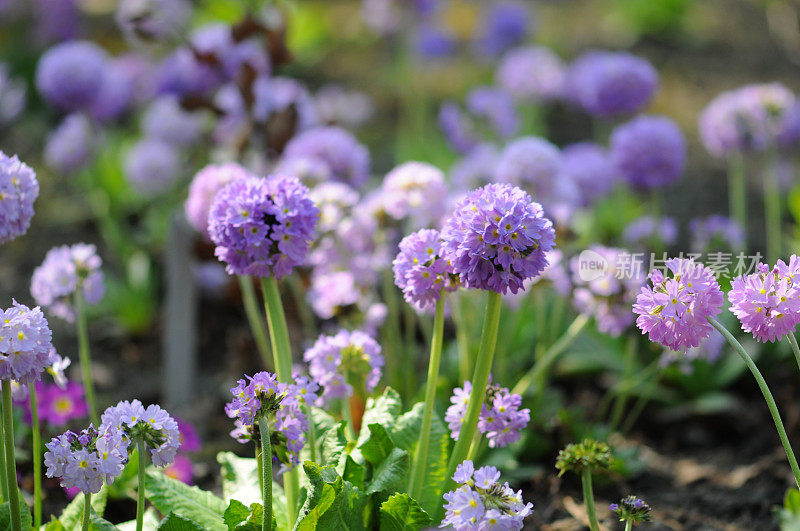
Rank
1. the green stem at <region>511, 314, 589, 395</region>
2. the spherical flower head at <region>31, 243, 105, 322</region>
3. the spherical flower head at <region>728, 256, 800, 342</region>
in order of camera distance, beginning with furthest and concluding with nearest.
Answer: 1. the green stem at <region>511, 314, 589, 395</region>
2. the spherical flower head at <region>31, 243, 105, 322</region>
3. the spherical flower head at <region>728, 256, 800, 342</region>

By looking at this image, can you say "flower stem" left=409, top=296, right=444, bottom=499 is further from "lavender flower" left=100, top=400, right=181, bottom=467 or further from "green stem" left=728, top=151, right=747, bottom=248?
"green stem" left=728, top=151, right=747, bottom=248

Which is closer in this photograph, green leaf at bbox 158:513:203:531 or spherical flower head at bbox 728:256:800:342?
spherical flower head at bbox 728:256:800:342

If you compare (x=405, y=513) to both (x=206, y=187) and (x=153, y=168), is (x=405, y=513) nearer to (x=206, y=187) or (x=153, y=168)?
(x=206, y=187)

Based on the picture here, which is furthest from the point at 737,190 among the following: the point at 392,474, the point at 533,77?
the point at 392,474

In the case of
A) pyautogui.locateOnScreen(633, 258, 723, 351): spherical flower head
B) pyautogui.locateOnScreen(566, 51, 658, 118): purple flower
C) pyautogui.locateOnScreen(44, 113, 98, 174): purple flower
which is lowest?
pyautogui.locateOnScreen(633, 258, 723, 351): spherical flower head

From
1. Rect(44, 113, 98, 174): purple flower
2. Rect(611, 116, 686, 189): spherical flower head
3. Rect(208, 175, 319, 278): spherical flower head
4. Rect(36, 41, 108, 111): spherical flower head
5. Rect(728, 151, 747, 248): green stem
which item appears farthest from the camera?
Rect(44, 113, 98, 174): purple flower

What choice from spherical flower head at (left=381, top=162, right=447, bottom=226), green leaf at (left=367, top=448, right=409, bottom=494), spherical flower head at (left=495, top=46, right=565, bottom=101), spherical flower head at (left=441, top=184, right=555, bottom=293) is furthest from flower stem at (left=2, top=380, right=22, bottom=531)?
spherical flower head at (left=495, top=46, right=565, bottom=101)

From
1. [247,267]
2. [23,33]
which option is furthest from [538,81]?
[23,33]

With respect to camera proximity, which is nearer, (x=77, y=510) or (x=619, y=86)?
(x=77, y=510)
